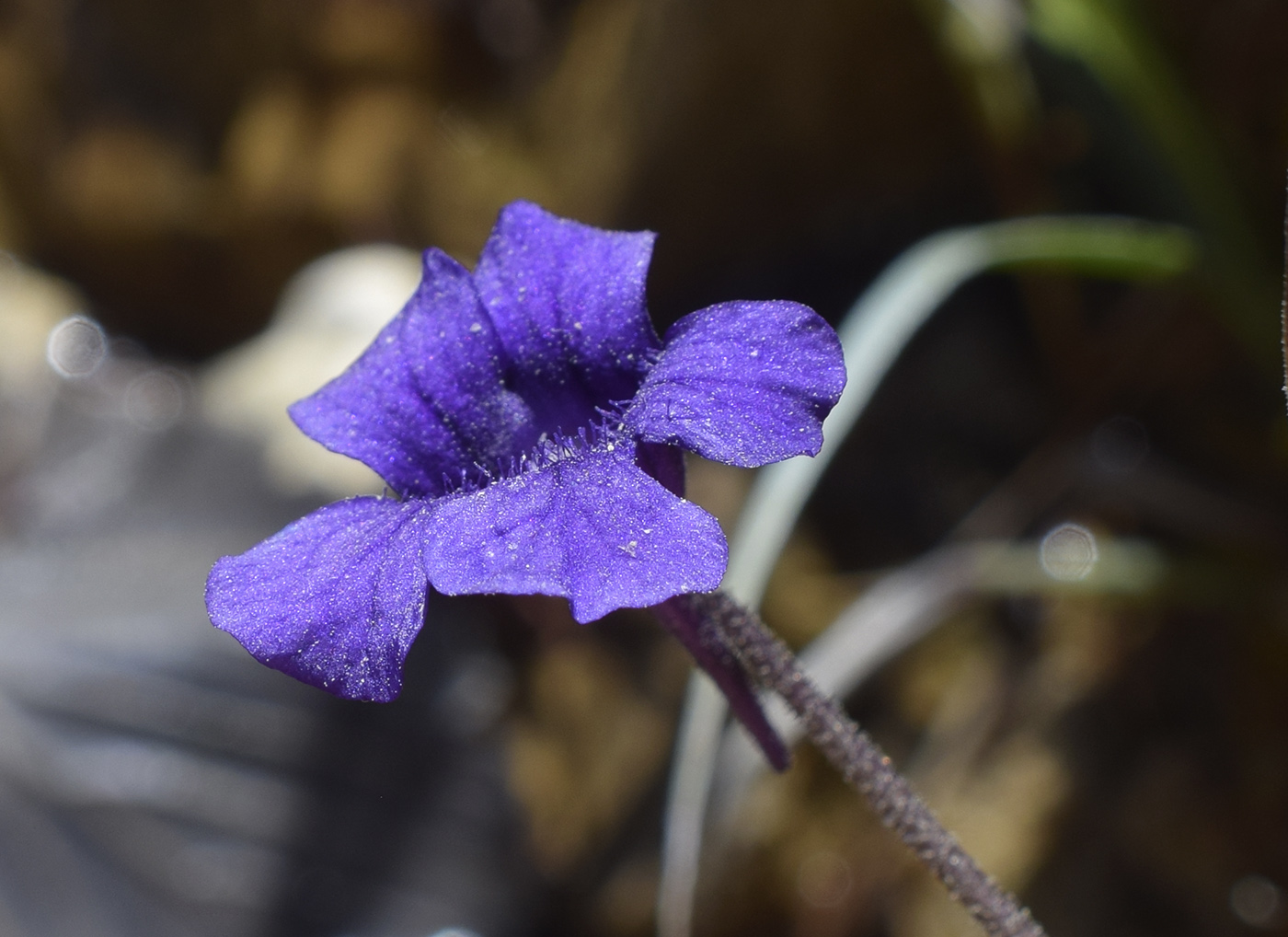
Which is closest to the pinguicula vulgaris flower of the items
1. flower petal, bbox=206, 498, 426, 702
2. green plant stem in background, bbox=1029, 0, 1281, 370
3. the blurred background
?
flower petal, bbox=206, 498, 426, 702

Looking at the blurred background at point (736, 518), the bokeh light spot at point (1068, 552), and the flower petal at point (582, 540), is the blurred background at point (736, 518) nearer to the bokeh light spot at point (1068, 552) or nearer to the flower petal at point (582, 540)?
the bokeh light spot at point (1068, 552)

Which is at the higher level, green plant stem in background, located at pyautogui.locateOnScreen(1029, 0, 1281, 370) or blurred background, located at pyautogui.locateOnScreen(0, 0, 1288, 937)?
green plant stem in background, located at pyautogui.locateOnScreen(1029, 0, 1281, 370)

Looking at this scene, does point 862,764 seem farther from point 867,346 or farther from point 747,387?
point 867,346

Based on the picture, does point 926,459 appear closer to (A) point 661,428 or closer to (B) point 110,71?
(A) point 661,428

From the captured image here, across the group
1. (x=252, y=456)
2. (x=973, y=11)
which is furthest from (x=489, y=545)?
(x=252, y=456)

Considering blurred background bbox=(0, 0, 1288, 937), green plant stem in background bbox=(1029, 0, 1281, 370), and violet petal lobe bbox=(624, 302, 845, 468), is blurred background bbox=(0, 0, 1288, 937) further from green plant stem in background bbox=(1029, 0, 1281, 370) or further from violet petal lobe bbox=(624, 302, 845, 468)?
violet petal lobe bbox=(624, 302, 845, 468)
